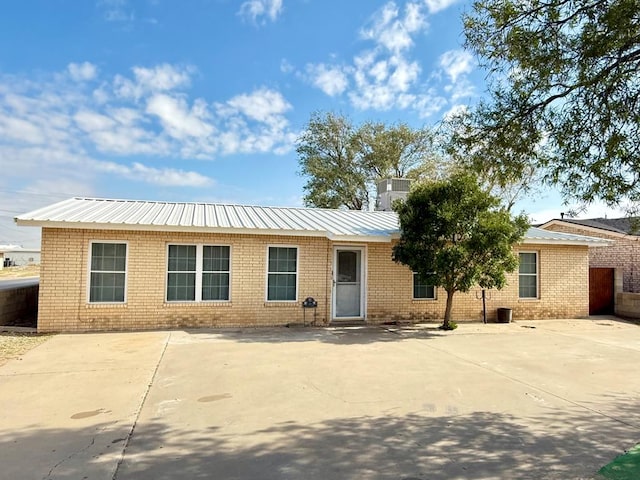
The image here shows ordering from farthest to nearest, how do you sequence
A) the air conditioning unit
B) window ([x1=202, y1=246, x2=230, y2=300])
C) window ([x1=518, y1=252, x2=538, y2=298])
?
1. the air conditioning unit
2. window ([x1=518, y1=252, x2=538, y2=298])
3. window ([x1=202, y1=246, x2=230, y2=300])

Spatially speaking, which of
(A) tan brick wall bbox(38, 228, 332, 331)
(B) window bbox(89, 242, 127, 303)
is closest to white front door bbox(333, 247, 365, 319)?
(A) tan brick wall bbox(38, 228, 332, 331)

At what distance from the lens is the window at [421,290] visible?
12.6 meters

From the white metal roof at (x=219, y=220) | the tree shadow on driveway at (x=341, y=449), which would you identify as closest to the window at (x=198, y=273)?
the white metal roof at (x=219, y=220)

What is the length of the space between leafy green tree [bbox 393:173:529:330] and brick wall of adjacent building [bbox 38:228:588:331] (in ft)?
5.36

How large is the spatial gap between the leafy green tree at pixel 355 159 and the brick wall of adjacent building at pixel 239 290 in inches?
702

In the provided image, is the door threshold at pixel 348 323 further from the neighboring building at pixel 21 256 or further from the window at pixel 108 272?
the neighboring building at pixel 21 256

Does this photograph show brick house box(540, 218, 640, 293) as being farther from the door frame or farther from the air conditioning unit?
the door frame

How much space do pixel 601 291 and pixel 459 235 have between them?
27.4ft

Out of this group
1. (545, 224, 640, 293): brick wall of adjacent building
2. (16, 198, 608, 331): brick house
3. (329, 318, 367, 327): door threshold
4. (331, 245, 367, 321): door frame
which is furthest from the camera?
(545, 224, 640, 293): brick wall of adjacent building

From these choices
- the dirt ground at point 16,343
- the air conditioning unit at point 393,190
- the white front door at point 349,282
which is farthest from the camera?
the air conditioning unit at point 393,190

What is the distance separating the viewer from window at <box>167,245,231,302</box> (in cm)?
1082

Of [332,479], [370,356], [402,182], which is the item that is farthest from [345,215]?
[332,479]

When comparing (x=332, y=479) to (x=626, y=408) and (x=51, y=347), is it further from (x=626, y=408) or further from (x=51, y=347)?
(x=51, y=347)

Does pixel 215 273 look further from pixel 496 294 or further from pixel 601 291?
pixel 601 291
